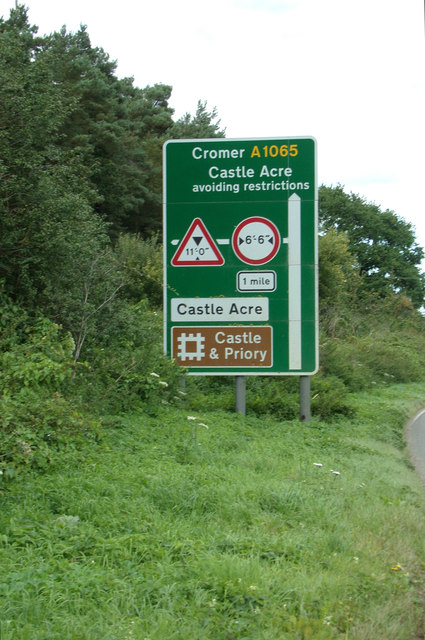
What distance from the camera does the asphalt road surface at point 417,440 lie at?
36.6 ft

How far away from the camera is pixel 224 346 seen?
39.7 ft

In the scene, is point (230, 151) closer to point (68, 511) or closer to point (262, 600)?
point (68, 511)

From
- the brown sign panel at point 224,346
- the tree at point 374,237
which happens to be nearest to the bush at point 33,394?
the brown sign panel at point 224,346

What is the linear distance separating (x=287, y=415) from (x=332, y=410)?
1.47 metres

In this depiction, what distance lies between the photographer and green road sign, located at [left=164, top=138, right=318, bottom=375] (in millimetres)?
12031

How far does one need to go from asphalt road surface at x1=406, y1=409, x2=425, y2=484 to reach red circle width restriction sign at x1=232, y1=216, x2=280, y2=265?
3876 millimetres

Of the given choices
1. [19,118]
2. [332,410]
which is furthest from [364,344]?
[19,118]

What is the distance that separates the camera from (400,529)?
234 inches

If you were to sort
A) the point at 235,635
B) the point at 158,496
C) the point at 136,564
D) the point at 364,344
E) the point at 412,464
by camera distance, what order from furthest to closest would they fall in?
the point at 364,344, the point at 412,464, the point at 158,496, the point at 136,564, the point at 235,635

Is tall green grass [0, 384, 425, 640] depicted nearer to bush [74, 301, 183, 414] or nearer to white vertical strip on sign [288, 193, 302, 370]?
bush [74, 301, 183, 414]

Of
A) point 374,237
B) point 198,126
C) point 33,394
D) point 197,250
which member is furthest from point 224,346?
point 374,237

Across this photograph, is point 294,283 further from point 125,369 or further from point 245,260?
point 125,369

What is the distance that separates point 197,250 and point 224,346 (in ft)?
5.27

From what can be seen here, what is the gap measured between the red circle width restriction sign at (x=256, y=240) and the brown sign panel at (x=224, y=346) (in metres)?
1.12
